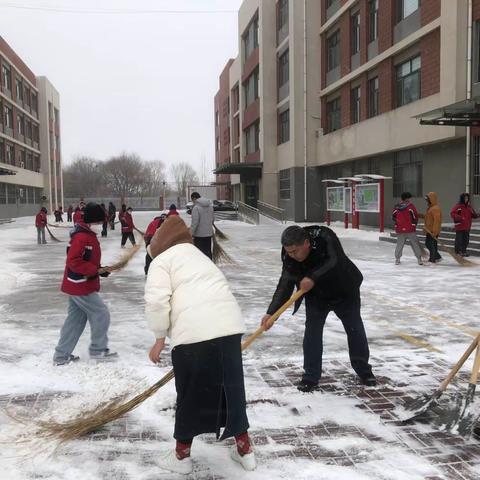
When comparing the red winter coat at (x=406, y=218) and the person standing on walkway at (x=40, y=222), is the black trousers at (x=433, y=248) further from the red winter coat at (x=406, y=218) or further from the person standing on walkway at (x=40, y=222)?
the person standing on walkway at (x=40, y=222)

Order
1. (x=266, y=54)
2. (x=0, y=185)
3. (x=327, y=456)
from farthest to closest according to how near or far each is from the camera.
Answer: (x=0, y=185) < (x=266, y=54) < (x=327, y=456)

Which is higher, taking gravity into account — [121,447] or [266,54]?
[266,54]

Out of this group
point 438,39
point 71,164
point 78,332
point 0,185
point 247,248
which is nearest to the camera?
point 78,332

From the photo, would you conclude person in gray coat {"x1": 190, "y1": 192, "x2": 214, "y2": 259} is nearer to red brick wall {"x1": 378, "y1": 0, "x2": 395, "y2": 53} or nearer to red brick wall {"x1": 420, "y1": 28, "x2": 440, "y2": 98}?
red brick wall {"x1": 420, "y1": 28, "x2": 440, "y2": 98}

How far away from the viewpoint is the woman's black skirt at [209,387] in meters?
2.99

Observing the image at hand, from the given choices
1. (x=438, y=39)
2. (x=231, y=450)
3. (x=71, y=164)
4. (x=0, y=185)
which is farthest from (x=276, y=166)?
(x=71, y=164)

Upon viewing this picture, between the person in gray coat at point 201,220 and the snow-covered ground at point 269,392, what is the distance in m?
2.20

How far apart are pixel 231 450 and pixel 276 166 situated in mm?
33797

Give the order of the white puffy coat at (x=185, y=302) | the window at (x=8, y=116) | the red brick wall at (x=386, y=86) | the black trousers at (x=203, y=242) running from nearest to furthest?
the white puffy coat at (x=185, y=302), the black trousers at (x=203, y=242), the red brick wall at (x=386, y=86), the window at (x=8, y=116)

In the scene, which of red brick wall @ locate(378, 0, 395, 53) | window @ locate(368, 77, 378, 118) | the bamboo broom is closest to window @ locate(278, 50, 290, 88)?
window @ locate(368, 77, 378, 118)

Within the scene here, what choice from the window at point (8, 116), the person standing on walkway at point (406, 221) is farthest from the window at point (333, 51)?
the window at point (8, 116)

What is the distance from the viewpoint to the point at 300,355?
5.55m

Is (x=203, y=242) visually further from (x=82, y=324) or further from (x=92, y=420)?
(x=92, y=420)

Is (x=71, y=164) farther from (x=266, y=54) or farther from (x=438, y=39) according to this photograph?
(x=438, y=39)
